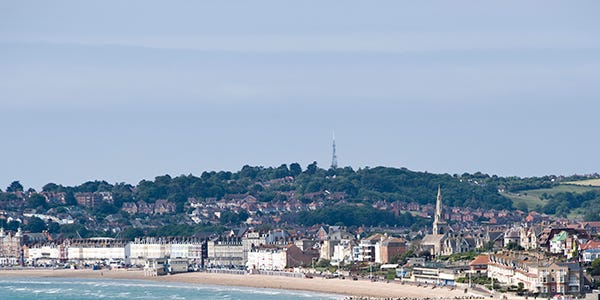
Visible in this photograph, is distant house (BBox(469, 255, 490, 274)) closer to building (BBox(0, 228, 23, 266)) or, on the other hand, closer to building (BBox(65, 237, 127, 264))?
building (BBox(65, 237, 127, 264))

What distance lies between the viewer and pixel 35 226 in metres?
191

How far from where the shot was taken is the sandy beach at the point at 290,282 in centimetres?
9675

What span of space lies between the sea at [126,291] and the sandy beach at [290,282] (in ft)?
4.53

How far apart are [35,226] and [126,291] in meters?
74.4

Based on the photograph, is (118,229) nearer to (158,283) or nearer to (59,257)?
(59,257)

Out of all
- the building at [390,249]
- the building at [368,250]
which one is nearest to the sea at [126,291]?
the building at [390,249]

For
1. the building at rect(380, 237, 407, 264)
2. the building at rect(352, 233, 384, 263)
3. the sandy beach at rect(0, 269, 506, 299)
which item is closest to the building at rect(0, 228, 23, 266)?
the sandy beach at rect(0, 269, 506, 299)

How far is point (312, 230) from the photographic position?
182m

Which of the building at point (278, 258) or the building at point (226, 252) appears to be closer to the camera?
the building at point (278, 258)

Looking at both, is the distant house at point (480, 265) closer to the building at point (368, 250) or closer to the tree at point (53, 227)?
the building at point (368, 250)

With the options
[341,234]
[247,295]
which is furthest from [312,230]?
[247,295]

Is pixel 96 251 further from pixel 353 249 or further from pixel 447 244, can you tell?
pixel 447 244

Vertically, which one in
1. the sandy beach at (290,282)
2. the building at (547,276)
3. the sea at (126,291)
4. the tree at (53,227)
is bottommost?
the sea at (126,291)

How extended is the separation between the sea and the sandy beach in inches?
54.3
